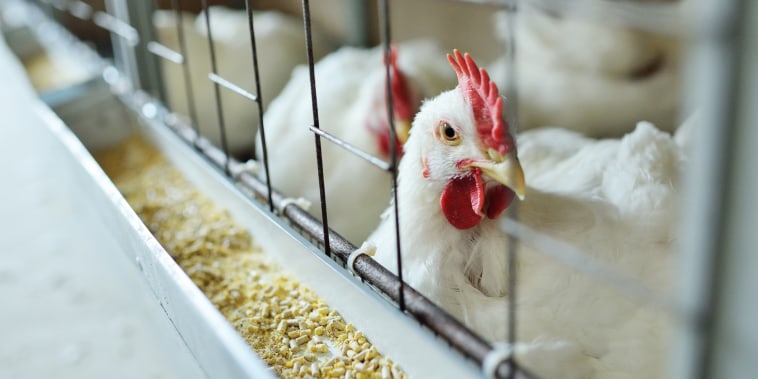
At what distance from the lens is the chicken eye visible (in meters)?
1.22

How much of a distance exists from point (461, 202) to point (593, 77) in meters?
1.50

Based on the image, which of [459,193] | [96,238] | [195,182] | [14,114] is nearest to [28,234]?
[96,238]

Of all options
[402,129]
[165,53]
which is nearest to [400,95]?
[402,129]

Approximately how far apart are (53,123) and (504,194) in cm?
159

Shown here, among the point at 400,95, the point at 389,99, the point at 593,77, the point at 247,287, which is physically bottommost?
the point at 247,287

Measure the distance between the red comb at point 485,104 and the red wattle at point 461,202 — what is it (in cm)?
9

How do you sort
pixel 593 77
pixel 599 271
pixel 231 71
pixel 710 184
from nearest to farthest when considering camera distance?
pixel 710 184 → pixel 599 271 → pixel 593 77 → pixel 231 71

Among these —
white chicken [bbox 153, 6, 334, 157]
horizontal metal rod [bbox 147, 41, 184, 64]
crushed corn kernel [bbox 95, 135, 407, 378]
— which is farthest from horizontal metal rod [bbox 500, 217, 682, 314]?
white chicken [bbox 153, 6, 334, 157]

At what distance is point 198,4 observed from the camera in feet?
12.7

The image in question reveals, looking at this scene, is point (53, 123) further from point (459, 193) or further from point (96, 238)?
point (459, 193)

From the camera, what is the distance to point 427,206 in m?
1.26

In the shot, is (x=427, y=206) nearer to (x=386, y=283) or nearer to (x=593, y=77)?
(x=386, y=283)

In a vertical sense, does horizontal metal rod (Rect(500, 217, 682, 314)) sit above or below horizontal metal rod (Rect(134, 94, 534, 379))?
above

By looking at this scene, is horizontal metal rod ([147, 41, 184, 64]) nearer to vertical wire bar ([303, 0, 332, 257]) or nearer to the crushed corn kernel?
the crushed corn kernel
